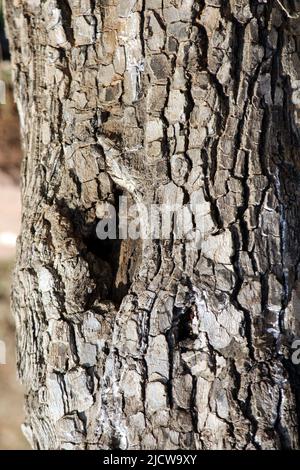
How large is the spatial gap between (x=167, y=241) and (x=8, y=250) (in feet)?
4.95

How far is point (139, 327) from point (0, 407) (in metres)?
1.54

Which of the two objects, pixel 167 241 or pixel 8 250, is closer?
pixel 167 241

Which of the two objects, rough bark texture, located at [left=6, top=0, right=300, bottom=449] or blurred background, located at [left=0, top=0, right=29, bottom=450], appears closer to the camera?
rough bark texture, located at [left=6, top=0, right=300, bottom=449]

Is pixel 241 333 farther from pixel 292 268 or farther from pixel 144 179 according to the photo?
pixel 144 179

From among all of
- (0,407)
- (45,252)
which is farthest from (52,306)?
(0,407)

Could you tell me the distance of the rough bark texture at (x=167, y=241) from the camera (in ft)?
3.71

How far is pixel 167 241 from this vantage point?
3.83 feet

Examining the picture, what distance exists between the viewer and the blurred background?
8.15 ft

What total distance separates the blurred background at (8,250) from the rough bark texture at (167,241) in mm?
1255

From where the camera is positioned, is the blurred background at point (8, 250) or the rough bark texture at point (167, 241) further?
the blurred background at point (8, 250)

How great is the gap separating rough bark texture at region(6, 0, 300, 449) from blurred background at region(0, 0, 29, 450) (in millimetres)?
1255

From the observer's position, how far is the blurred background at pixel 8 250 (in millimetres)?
2484

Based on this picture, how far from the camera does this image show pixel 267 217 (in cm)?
117

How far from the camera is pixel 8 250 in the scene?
8.43 ft
